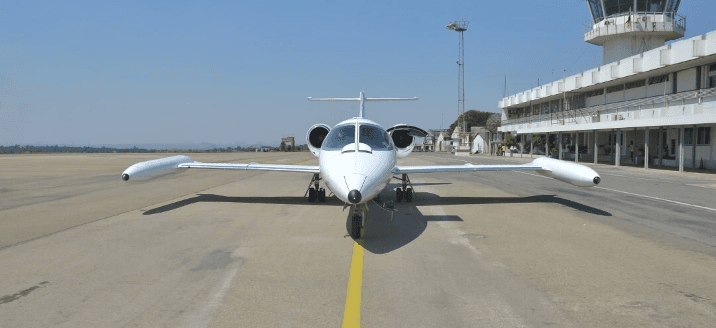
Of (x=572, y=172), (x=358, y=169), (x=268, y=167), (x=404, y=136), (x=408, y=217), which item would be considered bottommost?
(x=408, y=217)

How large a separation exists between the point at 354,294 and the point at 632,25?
2039 inches

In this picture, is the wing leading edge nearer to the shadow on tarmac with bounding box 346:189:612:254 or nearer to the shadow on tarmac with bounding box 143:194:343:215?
the shadow on tarmac with bounding box 143:194:343:215

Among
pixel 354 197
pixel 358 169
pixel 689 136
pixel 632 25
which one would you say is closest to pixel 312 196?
pixel 358 169

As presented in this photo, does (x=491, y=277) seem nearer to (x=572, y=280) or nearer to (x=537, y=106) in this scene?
(x=572, y=280)

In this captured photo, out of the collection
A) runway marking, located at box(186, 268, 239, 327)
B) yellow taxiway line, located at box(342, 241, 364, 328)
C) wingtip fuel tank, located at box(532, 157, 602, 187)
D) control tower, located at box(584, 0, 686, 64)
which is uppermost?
control tower, located at box(584, 0, 686, 64)

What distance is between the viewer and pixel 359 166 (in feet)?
26.5

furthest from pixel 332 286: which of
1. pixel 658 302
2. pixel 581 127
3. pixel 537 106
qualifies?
pixel 537 106

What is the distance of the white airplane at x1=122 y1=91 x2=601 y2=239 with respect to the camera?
7.67 meters

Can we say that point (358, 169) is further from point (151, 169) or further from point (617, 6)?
point (617, 6)

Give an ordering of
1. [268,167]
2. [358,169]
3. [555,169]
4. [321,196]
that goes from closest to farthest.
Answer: [358,169] < [555,169] < [268,167] < [321,196]

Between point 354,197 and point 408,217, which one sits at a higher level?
point 354,197

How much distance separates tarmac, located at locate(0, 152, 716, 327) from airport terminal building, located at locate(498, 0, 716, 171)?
2280cm

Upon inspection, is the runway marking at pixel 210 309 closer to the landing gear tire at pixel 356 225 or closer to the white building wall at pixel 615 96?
the landing gear tire at pixel 356 225

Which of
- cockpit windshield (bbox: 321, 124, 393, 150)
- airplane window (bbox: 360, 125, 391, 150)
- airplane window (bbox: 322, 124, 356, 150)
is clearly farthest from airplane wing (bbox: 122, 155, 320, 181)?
airplane window (bbox: 360, 125, 391, 150)
